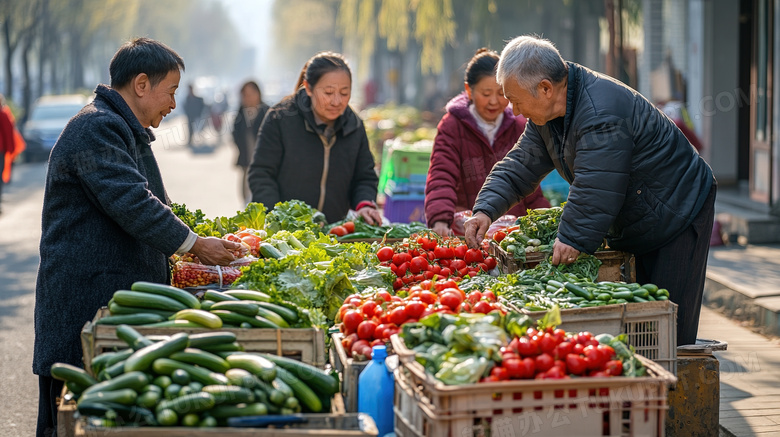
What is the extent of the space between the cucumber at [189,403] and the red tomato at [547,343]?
1215mm

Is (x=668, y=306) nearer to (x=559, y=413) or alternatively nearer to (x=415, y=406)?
(x=559, y=413)

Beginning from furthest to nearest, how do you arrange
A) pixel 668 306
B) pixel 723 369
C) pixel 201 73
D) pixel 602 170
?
pixel 201 73
pixel 723 369
pixel 602 170
pixel 668 306

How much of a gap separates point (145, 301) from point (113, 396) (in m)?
0.70

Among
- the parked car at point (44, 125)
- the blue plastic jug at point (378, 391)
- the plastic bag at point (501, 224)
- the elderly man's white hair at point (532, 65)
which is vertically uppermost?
the parked car at point (44, 125)

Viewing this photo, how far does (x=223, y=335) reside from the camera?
336 cm

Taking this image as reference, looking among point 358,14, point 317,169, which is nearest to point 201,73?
point 358,14

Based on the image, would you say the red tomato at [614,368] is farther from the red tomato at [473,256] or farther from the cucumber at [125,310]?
the red tomato at [473,256]

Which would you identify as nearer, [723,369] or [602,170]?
[602,170]

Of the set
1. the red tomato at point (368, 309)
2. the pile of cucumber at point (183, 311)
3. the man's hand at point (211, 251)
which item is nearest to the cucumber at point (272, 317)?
the pile of cucumber at point (183, 311)

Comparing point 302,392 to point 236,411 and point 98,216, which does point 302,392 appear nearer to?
point 236,411

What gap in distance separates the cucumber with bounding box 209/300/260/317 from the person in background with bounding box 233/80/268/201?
8.31m

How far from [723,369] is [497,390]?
13.1 feet

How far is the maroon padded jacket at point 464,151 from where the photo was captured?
6141mm

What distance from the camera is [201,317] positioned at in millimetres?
3545
